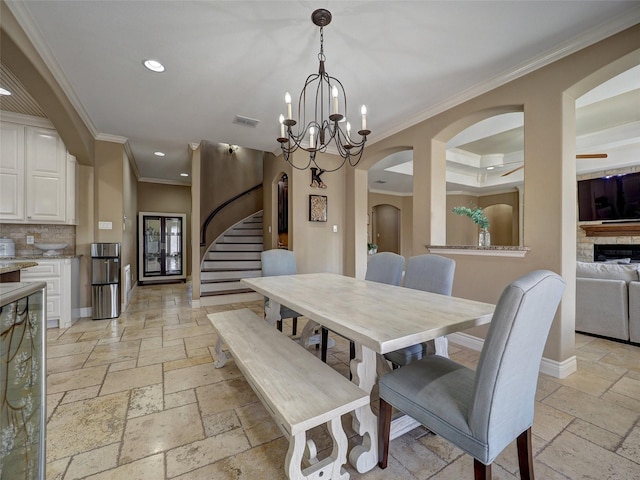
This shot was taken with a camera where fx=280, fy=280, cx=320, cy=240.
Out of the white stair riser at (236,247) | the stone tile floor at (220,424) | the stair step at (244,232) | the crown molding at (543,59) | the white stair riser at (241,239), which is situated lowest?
the stone tile floor at (220,424)

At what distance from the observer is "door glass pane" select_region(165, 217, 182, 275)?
7.10 metres

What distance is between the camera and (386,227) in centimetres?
998

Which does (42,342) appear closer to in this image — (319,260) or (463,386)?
(463,386)

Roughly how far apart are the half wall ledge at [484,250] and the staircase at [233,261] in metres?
2.90

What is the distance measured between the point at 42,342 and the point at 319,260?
3.57m

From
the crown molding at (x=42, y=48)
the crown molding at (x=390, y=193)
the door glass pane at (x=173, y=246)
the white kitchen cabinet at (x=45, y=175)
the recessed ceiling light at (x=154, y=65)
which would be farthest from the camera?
the crown molding at (x=390, y=193)

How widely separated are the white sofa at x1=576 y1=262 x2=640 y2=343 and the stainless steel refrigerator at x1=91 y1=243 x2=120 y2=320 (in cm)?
578

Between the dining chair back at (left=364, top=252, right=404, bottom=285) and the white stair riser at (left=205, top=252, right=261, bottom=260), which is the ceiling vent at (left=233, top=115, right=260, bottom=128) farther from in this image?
the white stair riser at (left=205, top=252, right=261, bottom=260)

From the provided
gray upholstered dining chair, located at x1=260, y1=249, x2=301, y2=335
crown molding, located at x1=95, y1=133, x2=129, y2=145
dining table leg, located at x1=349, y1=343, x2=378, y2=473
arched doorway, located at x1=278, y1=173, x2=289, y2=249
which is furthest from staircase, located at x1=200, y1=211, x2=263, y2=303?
dining table leg, located at x1=349, y1=343, x2=378, y2=473

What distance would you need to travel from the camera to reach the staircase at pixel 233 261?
4.85 m

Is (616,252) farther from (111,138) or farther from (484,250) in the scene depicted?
(111,138)

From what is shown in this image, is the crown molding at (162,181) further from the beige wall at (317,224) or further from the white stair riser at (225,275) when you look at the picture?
the beige wall at (317,224)

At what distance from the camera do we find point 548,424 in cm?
166

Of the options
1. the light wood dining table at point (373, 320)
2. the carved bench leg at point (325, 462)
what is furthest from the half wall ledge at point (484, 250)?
the carved bench leg at point (325, 462)
